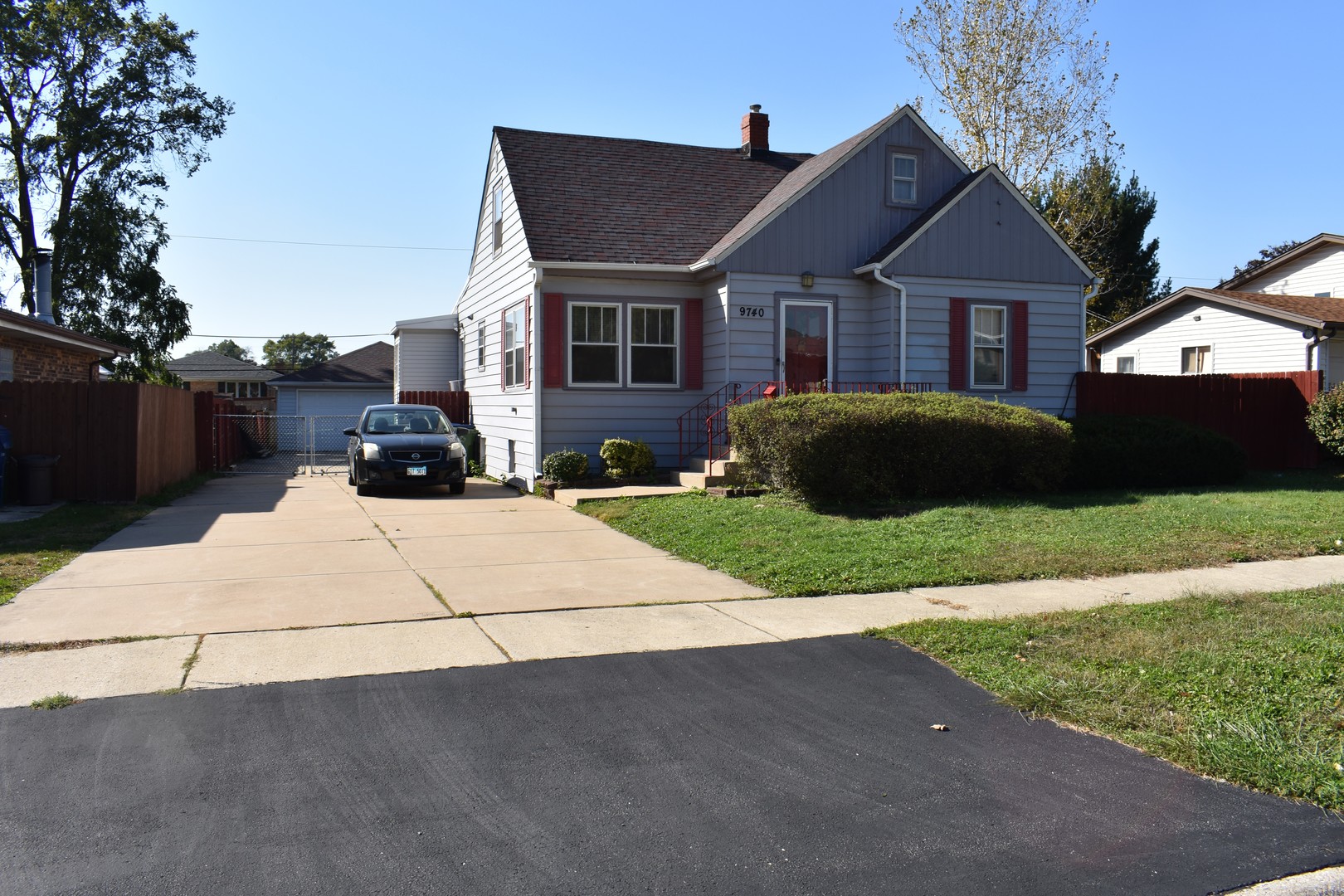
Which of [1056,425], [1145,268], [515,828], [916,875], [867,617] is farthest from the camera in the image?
[1145,268]

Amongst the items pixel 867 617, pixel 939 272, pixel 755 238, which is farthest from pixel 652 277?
pixel 867 617

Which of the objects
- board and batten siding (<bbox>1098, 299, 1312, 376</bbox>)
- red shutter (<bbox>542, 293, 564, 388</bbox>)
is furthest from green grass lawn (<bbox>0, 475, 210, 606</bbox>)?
board and batten siding (<bbox>1098, 299, 1312, 376</bbox>)

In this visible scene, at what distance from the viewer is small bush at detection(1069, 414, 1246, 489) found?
14.6 m

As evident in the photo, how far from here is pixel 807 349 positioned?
17406 mm

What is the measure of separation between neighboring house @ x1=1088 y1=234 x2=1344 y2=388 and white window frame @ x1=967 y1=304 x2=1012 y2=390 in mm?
8194

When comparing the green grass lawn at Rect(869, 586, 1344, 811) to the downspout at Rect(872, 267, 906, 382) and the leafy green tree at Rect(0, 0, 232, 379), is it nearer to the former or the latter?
the downspout at Rect(872, 267, 906, 382)

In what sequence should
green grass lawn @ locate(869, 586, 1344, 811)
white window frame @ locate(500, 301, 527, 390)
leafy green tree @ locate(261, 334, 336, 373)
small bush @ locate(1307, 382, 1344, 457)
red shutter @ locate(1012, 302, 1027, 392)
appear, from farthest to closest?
leafy green tree @ locate(261, 334, 336, 373) < small bush @ locate(1307, 382, 1344, 457) < red shutter @ locate(1012, 302, 1027, 392) < white window frame @ locate(500, 301, 527, 390) < green grass lawn @ locate(869, 586, 1344, 811)

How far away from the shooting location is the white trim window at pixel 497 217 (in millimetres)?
19688

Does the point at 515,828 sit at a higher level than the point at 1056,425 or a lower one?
lower

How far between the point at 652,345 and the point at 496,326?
13.9ft

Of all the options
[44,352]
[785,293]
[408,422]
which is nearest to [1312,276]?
[785,293]

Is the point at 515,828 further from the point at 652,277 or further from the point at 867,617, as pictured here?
the point at 652,277

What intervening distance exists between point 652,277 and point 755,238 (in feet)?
6.17

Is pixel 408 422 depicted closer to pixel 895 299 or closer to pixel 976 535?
pixel 895 299
